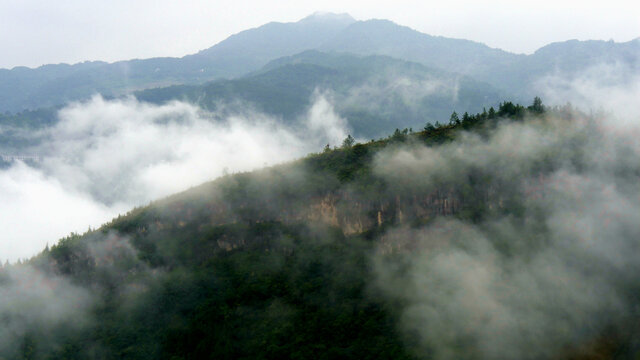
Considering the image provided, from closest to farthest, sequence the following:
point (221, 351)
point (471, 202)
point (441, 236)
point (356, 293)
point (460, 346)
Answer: point (460, 346), point (221, 351), point (356, 293), point (441, 236), point (471, 202)

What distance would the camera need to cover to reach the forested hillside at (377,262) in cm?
2433

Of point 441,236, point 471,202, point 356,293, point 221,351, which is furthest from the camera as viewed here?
point 471,202

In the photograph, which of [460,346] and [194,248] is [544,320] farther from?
[194,248]

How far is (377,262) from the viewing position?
31.8 m

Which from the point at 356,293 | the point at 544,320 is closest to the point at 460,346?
the point at 544,320

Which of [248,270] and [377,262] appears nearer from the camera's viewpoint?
[377,262]

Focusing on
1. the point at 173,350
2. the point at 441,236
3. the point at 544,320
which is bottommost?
the point at 173,350

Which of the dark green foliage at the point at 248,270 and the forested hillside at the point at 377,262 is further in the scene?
the dark green foliage at the point at 248,270

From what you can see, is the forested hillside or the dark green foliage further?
the dark green foliage

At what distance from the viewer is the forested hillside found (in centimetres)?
2433

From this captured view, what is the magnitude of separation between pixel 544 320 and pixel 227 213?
29.0 m

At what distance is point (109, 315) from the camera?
108 ft

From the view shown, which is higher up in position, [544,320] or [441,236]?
[441,236]

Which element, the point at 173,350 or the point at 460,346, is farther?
the point at 173,350
